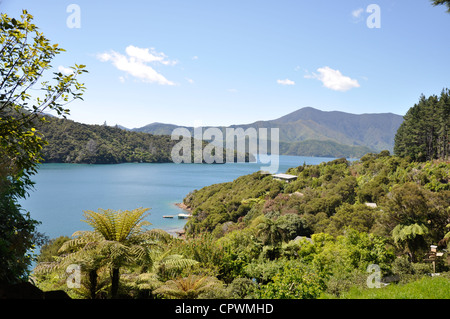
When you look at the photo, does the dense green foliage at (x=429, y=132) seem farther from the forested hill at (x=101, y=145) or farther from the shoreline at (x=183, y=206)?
the forested hill at (x=101, y=145)

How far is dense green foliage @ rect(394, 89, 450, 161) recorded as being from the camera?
35688 mm

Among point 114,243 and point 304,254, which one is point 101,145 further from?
point 114,243

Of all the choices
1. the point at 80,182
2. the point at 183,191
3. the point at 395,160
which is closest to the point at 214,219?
the point at 395,160

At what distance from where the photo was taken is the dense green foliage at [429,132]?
35688mm

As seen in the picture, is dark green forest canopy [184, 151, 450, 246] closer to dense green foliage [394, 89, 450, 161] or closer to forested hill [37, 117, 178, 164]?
dense green foliage [394, 89, 450, 161]

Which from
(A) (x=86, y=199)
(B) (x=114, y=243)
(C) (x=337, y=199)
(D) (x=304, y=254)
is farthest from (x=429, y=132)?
(A) (x=86, y=199)

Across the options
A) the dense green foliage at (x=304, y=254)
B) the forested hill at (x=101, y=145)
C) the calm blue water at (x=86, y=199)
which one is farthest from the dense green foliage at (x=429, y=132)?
the forested hill at (x=101, y=145)

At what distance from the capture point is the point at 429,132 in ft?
125

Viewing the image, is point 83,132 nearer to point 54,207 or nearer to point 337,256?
point 54,207

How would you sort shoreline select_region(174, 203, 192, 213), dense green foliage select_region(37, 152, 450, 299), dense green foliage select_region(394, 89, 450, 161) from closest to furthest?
1. dense green foliage select_region(37, 152, 450, 299)
2. dense green foliage select_region(394, 89, 450, 161)
3. shoreline select_region(174, 203, 192, 213)

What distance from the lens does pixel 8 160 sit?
143 inches

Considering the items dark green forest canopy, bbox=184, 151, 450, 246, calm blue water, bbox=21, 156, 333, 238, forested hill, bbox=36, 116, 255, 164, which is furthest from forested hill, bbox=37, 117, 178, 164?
dark green forest canopy, bbox=184, 151, 450, 246
